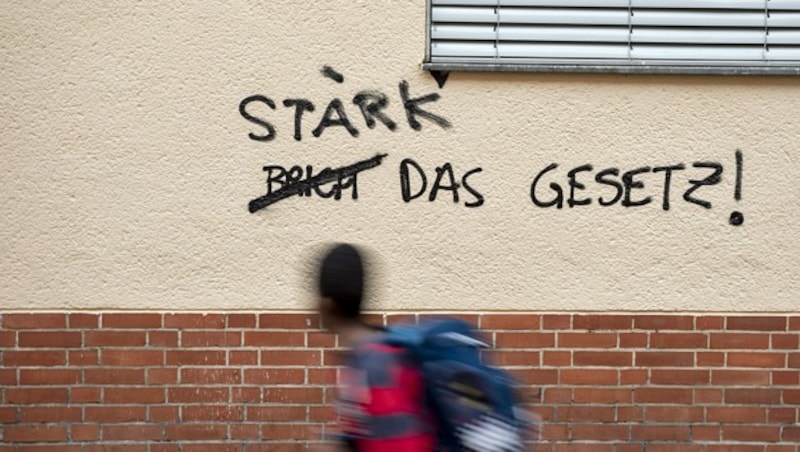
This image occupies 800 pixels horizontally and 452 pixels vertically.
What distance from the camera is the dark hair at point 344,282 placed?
315 centimetres

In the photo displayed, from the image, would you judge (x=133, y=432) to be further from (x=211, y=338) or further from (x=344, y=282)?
(x=344, y=282)

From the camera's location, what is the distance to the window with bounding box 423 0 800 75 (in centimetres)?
581

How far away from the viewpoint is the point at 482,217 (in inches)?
227

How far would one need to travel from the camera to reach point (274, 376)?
5.73 meters

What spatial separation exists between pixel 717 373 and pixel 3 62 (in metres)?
3.74

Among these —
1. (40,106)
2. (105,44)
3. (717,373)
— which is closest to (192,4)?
(105,44)

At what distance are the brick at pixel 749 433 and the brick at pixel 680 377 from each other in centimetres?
26

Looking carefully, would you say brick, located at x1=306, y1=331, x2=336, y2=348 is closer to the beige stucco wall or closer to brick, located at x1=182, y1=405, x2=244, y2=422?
the beige stucco wall

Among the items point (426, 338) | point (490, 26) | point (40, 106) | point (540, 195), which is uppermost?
point (490, 26)

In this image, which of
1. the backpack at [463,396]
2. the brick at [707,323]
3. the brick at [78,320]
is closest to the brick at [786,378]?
the brick at [707,323]

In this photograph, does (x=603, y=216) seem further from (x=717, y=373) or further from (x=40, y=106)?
(x=40, y=106)

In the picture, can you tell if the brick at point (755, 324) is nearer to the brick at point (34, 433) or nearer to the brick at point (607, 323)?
the brick at point (607, 323)

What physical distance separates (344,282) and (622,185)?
9.58 feet

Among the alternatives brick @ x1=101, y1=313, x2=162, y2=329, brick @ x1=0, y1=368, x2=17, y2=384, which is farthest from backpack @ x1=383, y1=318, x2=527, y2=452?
brick @ x1=0, y1=368, x2=17, y2=384
